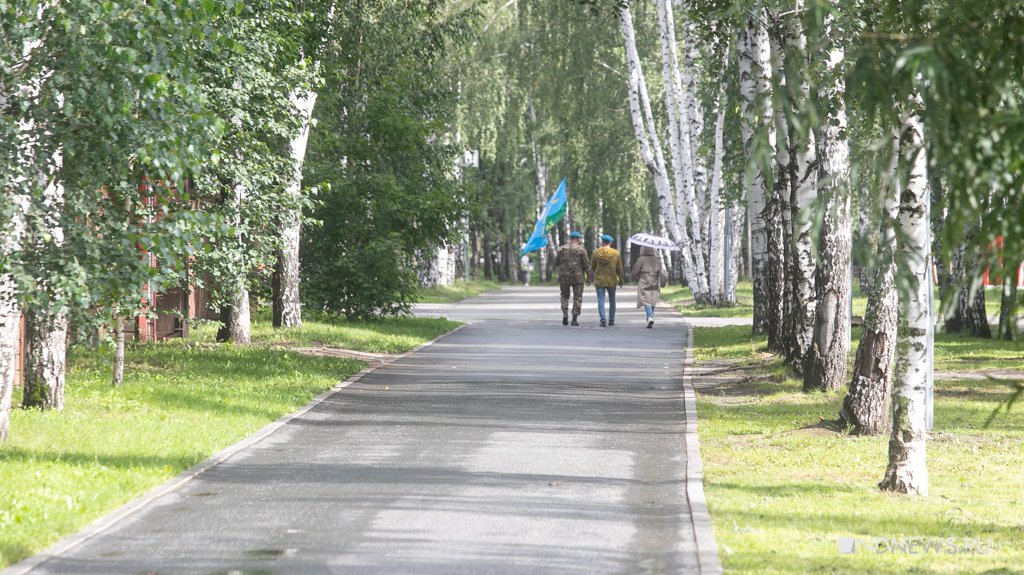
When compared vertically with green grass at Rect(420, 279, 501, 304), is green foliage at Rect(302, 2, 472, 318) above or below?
above

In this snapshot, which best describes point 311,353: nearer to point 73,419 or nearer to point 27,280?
point 73,419

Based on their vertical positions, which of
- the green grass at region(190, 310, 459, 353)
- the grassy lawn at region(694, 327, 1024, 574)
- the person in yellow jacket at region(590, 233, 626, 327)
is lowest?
the grassy lawn at region(694, 327, 1024, 574)

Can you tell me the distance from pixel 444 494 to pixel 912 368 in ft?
11.2

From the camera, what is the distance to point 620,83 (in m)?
45.3

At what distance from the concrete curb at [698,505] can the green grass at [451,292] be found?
25.7 meters

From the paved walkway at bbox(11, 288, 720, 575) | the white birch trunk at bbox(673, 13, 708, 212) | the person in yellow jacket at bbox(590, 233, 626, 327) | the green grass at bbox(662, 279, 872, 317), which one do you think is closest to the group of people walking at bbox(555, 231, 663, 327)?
the person in yellow jacket at bbox(590, 233, 626, 327)

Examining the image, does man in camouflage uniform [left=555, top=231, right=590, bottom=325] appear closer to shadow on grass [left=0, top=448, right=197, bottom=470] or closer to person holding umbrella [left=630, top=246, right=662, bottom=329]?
person holding umbrella [left=630, top=246, right=662, bottom=329]

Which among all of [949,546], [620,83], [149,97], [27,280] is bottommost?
[949,546]

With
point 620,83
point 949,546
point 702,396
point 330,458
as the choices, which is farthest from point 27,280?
point 620,83

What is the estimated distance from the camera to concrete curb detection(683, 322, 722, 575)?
676cm

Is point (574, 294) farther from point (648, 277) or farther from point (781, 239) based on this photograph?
point (781, 239)

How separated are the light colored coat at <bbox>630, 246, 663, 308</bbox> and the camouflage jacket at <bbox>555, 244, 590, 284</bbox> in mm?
1098

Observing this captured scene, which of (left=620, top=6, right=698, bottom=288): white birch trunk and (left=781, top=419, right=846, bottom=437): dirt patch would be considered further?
(left=620, top=6, right=698, bottom=288): white birch trunk

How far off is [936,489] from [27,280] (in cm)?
636
